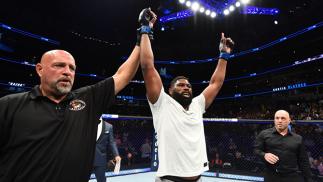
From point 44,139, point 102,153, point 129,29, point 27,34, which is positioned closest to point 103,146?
point 102,153

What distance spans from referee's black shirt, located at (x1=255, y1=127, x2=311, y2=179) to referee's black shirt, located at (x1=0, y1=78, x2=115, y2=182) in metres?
2.26

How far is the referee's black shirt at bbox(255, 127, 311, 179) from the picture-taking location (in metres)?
2.85

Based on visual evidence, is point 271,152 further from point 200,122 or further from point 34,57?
point 34,57

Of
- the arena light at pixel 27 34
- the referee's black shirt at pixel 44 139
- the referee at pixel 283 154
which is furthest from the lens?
A: the arena light at pixel 27 34

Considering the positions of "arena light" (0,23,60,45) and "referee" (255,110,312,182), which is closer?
"referee" (255,110,312,182)

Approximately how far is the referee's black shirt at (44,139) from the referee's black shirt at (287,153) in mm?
2258

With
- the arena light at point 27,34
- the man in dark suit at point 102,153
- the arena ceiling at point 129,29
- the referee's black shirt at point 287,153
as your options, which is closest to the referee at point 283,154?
the referee's black shirt at point 287,153

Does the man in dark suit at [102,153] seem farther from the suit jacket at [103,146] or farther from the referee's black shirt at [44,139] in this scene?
the referee's black shirt at [44,139]

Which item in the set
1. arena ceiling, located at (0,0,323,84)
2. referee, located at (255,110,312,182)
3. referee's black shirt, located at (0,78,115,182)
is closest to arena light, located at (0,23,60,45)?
arena ceiling, located at (0,0,323,84)

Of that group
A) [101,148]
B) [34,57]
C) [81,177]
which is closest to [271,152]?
[101,148]

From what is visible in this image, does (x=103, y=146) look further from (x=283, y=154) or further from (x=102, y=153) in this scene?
(x=283, y=154)

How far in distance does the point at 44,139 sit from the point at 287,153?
2.56 m

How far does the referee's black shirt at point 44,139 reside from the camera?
1.17 m

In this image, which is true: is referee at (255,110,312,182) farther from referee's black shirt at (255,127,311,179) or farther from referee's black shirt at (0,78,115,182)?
referee's black shirt at (0,78,115,182)
